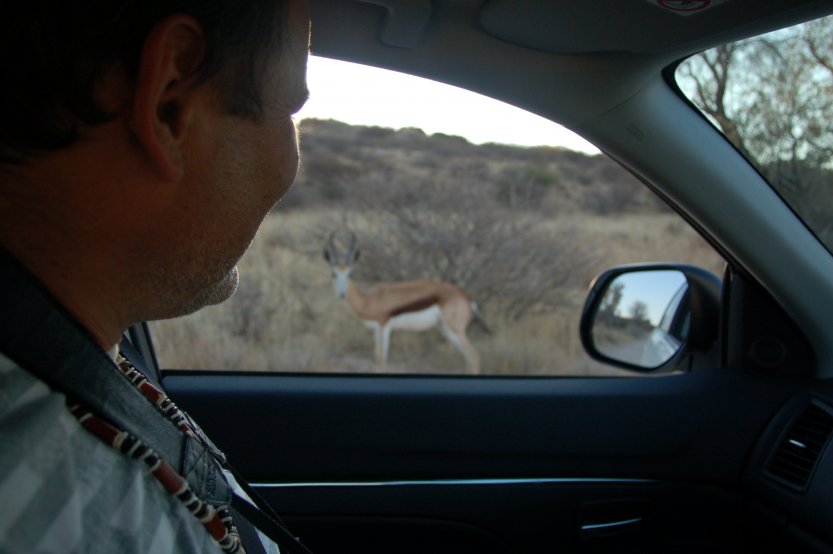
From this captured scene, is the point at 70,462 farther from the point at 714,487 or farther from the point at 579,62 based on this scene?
the point at 714,487

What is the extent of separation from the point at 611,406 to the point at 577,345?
3.59 m

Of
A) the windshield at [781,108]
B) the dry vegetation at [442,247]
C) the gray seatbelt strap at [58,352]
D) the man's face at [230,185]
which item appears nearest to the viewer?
the gray seatbelt strap at [58,352]

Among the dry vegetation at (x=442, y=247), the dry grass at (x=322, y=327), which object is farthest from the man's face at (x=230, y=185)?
the dry vegetation at (x=442, y=247)

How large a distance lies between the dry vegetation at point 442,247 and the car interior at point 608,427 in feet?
6.20

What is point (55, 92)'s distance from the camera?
3.12ft

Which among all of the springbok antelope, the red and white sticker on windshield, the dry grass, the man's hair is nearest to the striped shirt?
the man's hair

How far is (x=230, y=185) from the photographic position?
3.56 feet

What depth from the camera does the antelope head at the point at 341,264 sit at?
Result: 6.99 meters

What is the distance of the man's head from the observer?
93cm

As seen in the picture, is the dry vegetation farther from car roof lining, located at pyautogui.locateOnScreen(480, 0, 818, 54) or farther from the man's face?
the man's face

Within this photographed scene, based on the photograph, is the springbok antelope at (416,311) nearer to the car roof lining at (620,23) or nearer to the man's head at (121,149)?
the car roof lining at (620,23)

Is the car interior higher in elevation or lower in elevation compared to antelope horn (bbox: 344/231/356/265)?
lower

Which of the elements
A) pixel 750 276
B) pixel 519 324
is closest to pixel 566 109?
pixel 750 276

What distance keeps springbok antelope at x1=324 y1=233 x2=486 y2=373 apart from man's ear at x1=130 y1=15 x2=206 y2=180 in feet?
16.9
